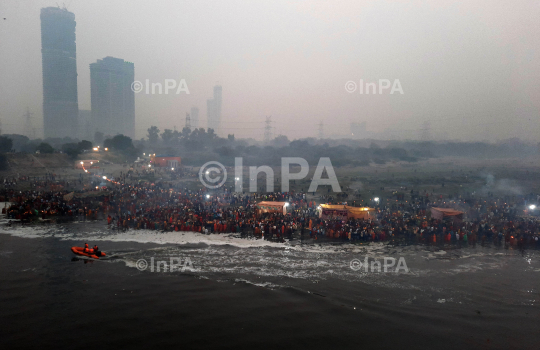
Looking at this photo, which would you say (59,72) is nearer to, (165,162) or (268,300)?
(165,162)

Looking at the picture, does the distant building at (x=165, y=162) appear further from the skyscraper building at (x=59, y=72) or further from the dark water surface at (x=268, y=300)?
the skyscraper building at (x=59, y=72)

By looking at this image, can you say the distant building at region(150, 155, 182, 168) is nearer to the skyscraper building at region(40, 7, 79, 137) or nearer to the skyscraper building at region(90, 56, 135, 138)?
the skyscraper building at region(40, 7, 79, 137)

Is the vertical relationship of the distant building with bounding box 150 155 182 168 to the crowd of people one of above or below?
above

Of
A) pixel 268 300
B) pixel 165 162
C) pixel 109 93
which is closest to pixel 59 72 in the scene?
pixel 109 93

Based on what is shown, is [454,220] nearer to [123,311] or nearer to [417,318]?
[417,318]

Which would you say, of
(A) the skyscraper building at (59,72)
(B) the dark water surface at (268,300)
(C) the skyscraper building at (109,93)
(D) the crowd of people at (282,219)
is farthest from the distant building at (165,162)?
(C) the skyscraper building at (109,93)

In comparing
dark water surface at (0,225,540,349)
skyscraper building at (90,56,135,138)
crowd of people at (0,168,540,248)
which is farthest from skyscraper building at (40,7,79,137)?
dark water surface at (0,225,540,349)
